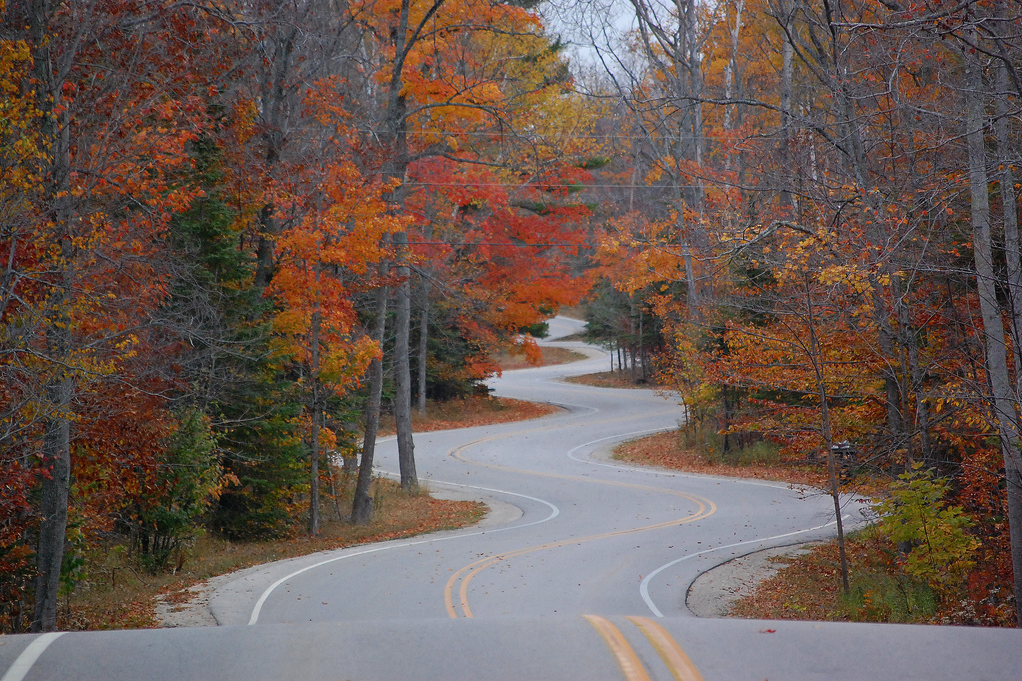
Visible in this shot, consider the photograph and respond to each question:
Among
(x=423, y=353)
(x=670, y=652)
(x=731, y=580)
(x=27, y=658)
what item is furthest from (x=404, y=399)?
(x=670, y=652)

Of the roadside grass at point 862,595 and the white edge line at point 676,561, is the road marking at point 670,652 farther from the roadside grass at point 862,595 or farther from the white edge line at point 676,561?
the roadside grass at point 862,595

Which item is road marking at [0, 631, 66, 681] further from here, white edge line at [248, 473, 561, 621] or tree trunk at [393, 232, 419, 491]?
tree trunk at [393, 232, 419, 491]

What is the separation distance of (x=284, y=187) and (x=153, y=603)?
30.7 ft

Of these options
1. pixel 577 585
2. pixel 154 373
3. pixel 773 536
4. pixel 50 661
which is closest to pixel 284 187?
pixel 154 373

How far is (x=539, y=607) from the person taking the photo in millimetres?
12406

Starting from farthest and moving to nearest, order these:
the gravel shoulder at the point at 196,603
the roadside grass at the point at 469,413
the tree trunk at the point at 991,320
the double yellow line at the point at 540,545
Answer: the roadside grass at the point at 469,413, the double yellow line at the point at 540,545, the gravel shoulder at the point at 196,603, the tree trunk at the point at 991,320

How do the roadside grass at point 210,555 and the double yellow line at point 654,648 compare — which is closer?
the double yellow line at point 654,648

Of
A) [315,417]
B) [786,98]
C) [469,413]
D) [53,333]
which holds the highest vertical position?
[786,98]

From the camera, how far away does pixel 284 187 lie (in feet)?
60.6

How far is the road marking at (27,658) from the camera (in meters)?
5.16

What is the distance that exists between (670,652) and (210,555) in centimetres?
1333

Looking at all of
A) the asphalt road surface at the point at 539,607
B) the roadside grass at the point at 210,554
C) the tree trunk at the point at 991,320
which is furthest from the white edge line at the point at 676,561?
the roadside grass at the point at 210,554

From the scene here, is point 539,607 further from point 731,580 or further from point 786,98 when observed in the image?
point 786,98

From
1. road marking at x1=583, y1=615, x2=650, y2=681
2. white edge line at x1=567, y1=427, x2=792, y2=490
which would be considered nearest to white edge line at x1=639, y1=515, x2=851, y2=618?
white edge line at x1=567, y1=427, x2=792, y2=490
